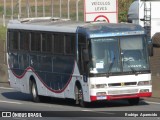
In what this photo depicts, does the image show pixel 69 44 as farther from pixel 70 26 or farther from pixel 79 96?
pixel 79 96

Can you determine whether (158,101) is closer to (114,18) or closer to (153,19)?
(114,18)

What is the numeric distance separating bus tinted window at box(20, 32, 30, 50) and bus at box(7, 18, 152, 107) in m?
1.45

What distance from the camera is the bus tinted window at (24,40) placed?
97.9ft

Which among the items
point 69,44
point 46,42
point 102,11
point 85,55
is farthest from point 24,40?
point 85,55

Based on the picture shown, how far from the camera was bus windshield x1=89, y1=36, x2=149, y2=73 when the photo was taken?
990 inches

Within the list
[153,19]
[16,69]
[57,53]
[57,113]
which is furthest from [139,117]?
[153,19]

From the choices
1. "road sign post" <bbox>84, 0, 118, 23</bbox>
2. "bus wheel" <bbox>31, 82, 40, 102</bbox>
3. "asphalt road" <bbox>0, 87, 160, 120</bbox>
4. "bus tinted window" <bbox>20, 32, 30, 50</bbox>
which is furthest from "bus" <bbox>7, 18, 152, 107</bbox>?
"road sign post" <bbox>84, 0, 118, 23</bbox>

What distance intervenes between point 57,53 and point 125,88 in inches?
136

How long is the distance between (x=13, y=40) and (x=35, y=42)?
2190 millimetres

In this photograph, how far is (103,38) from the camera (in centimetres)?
2539

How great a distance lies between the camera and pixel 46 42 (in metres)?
28.3

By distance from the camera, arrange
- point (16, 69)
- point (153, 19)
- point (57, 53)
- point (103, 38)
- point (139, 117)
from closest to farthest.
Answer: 1. point (139, 117)
2. point (103, 38)
3. point (57, 53)
4. point (16, 69)
5. point (153, 19)

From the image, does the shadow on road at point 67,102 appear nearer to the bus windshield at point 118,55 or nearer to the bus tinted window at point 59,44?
the bus windshield at point 118,55

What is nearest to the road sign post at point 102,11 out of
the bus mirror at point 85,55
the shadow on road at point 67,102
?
the shadow on road at point 67,102
